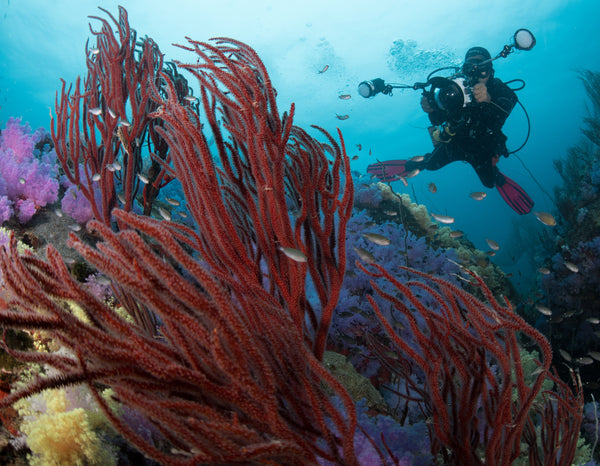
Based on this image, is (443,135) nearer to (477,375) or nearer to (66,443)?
(477,375)

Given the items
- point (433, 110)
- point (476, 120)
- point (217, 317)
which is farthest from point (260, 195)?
point (476, 120)

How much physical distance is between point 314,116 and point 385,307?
185ft

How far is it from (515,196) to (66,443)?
1149 cm

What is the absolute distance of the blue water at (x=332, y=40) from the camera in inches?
1411

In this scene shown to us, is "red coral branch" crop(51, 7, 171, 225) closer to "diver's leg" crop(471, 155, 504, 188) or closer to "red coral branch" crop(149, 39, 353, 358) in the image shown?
"red coral branch" crop(149, 39, 353, 358)

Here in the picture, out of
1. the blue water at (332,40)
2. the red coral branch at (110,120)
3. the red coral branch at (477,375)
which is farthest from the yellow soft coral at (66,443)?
the blue water at (332,40)

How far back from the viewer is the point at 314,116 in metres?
55.9

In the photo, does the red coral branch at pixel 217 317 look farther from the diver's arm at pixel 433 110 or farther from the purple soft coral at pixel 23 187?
the diver's arm at pixel 433 110

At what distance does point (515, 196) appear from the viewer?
9.61 meters

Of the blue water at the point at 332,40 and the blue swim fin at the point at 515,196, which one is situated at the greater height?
the blue water at the point at 332,40

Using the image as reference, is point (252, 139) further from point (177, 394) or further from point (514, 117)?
point (514, 117)

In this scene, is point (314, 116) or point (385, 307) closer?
point (385, 307)

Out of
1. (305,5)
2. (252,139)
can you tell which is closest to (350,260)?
(252,139)

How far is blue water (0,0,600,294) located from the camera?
35.8m
